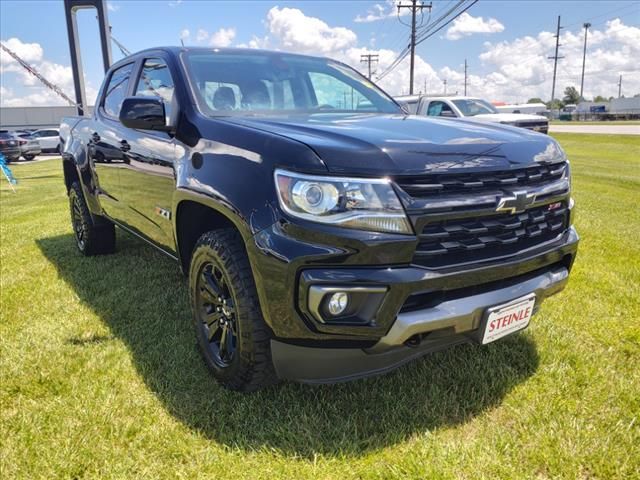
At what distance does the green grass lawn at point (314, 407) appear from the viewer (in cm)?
210

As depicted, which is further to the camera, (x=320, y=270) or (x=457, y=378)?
Result: (x=457, y=378)

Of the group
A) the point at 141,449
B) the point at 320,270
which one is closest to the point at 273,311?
the point at 320,270

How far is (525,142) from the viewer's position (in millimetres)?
2430

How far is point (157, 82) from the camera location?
135 inches

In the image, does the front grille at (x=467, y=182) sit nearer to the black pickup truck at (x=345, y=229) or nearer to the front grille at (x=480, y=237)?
Result: the black pickup truck at (x=345, y=229)

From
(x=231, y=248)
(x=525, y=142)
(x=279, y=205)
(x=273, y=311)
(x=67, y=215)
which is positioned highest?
(x=525, y=142)

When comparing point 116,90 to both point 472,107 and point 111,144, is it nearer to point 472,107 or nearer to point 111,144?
point 111,144

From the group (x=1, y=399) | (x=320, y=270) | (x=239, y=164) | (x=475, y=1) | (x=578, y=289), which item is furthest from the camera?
(x=475, y=1)

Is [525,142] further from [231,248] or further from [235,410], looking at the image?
[235,410]

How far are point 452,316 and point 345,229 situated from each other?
0.57 metres

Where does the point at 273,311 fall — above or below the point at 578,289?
above

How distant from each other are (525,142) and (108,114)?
3.41 metres

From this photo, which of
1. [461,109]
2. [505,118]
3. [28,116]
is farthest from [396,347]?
[28,116]

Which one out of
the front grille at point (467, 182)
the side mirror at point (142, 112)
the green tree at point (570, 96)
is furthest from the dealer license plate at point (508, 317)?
the green tree at point (570, 96)
